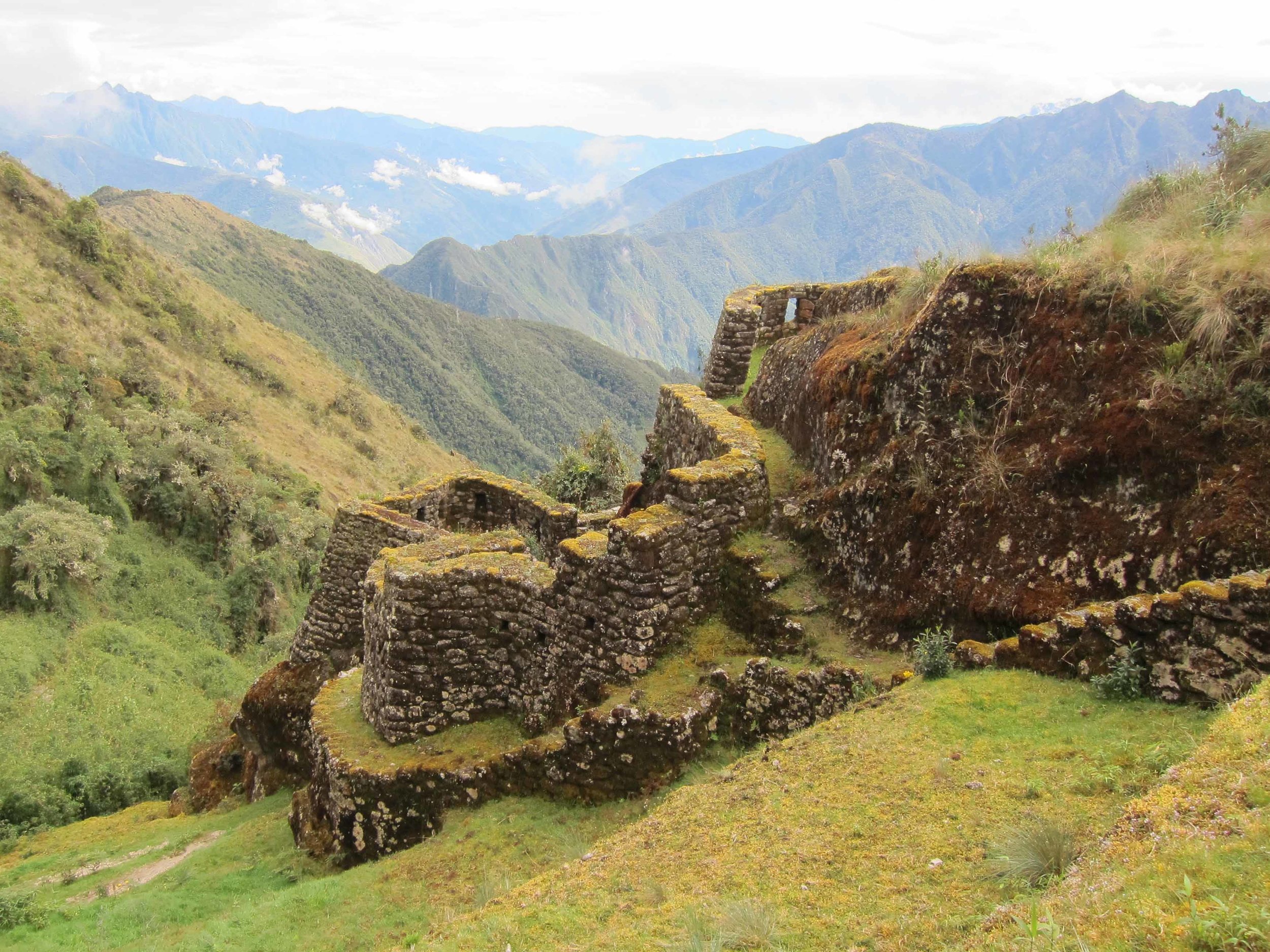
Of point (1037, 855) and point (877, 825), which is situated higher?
point (1037, 855)

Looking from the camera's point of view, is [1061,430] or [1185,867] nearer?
[1185,867]

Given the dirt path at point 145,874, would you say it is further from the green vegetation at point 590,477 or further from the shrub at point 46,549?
the shrub at point 46,549

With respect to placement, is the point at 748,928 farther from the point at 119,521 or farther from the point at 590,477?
the point at 119,521

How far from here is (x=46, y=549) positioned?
80.2 ft

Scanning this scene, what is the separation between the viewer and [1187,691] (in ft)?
16.8

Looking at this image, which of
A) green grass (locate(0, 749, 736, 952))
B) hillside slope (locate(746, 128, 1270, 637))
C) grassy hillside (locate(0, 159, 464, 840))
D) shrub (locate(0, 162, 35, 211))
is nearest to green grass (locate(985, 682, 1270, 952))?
hillside slope (locate(746, 128, 1270, 637))

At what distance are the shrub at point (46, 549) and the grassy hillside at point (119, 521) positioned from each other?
65mm

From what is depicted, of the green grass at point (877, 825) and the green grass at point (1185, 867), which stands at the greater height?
the green grass at point (1185, 867)

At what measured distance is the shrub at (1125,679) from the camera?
5.32m

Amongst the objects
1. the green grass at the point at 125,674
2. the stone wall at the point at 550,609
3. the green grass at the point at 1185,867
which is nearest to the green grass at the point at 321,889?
the stone wall at the point at 550,609

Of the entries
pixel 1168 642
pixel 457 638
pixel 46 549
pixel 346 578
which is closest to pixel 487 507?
pixel 346 578

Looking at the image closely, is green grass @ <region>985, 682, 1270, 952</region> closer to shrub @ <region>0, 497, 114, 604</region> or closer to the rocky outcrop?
the rocky outcrop

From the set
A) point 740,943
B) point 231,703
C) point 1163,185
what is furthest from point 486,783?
point 231,703

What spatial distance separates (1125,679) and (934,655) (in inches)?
56.5
